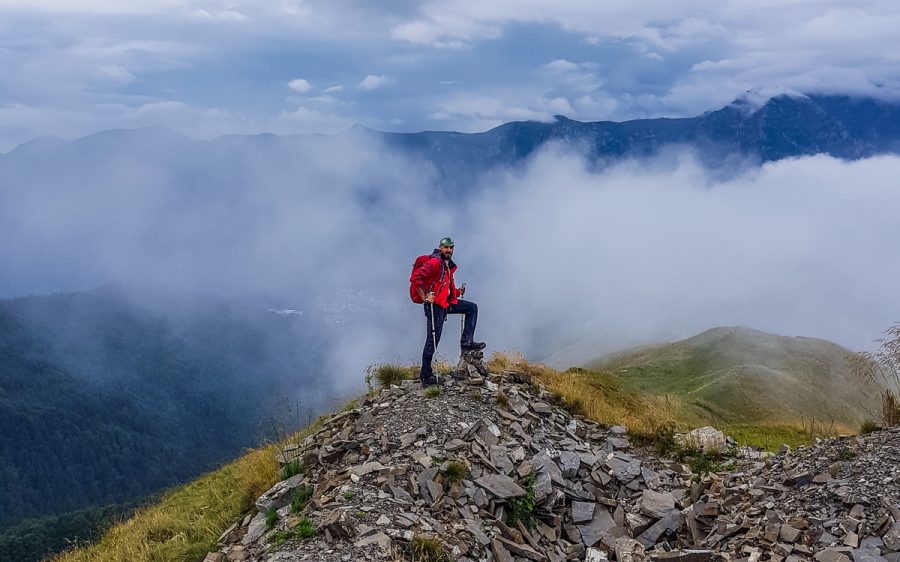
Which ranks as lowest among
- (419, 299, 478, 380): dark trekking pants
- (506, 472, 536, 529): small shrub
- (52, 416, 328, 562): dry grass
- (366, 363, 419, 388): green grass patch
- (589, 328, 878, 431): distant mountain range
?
(589, 328, 878, 431): distant mountain range

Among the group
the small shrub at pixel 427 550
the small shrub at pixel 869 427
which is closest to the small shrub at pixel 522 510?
the small shrub at pixel 427 550

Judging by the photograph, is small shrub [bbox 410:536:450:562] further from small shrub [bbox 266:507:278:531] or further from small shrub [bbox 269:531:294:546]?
small shrub [bbox 266:507:278:531]

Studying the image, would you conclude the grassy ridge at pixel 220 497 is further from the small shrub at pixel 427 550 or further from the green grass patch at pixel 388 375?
the small shrub at pixel 427 550

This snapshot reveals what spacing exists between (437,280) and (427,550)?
640cm

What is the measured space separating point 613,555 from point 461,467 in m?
2.96

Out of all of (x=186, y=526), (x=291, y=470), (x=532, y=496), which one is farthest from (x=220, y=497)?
(x=532, y=496)

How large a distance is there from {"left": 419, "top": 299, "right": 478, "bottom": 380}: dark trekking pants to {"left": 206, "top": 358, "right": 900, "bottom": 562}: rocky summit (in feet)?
2.07

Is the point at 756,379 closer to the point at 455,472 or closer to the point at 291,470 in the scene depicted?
the point at 455,472

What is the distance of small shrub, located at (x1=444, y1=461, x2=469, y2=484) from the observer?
11.6 meters

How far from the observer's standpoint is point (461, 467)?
11.7 m

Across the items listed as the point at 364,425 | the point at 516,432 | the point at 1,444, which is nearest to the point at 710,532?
the point at 516,432

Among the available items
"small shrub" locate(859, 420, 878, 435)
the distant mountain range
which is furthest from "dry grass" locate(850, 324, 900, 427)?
the distant mountain range

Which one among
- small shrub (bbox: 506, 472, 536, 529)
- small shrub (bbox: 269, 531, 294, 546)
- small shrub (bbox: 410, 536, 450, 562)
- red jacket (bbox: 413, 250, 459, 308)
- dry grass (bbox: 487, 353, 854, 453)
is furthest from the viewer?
dry grass (bbox: 487, 353, 854, 453)

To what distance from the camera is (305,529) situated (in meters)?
9.86
